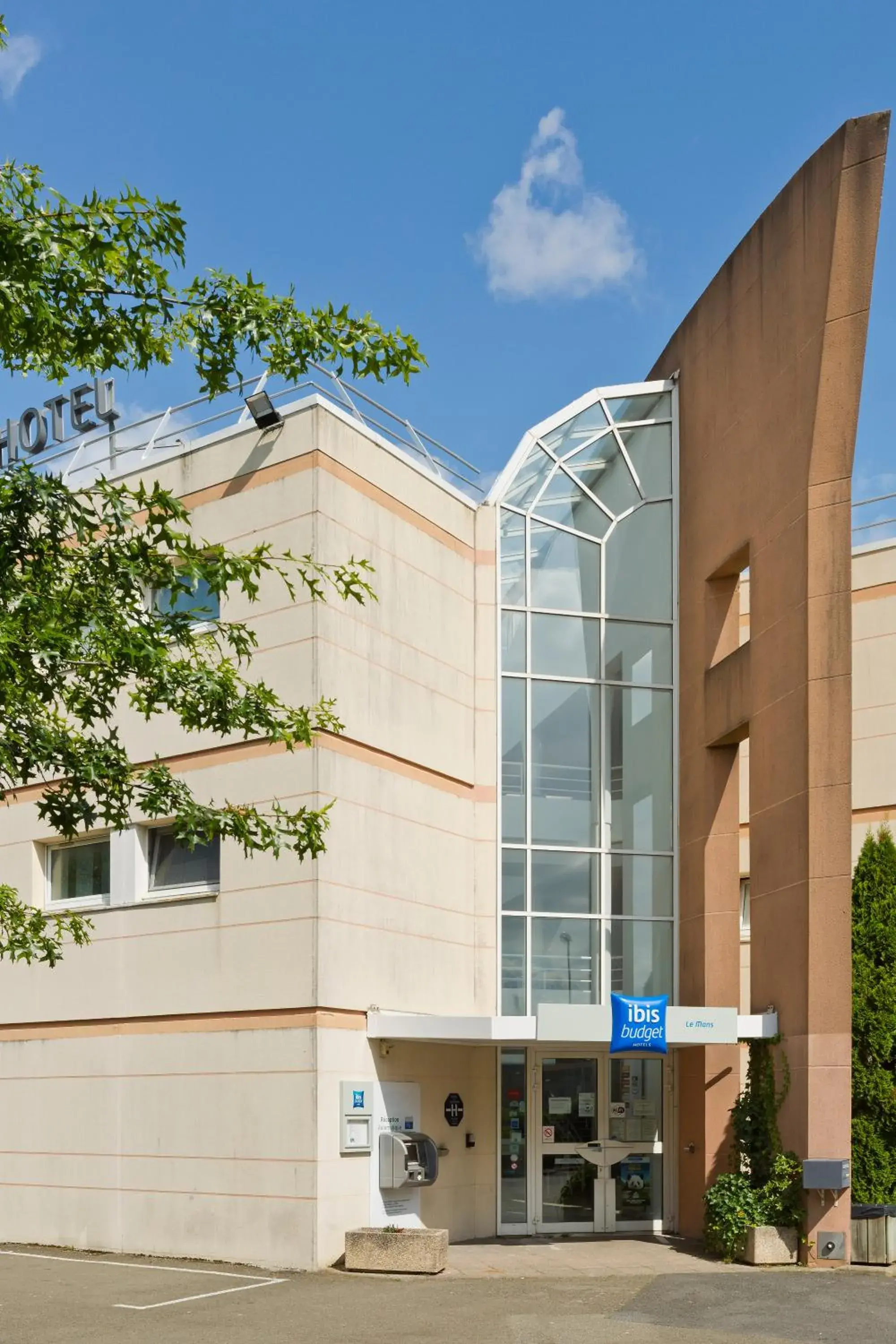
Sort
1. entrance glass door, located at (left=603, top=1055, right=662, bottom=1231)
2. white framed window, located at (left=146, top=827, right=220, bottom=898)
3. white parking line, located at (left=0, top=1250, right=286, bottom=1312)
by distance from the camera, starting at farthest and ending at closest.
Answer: entrance glass door, located at (left=603, top=1055, right=662, bottom=1231) < white framed window, located at (left=146, top=827, right=220, bottom=898) < white parking line, located at (left=0, top=1250, right=286, bottom=1312)

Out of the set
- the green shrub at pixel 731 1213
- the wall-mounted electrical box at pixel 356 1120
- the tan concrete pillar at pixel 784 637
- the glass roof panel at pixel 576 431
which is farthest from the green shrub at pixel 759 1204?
the glass roof panel at pixel 576 431

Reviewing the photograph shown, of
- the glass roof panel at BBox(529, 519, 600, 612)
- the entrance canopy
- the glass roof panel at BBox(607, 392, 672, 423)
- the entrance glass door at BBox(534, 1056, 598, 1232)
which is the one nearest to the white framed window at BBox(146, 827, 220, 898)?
the entrance canopy

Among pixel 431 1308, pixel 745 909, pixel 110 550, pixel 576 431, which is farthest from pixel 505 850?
pixel 110 550

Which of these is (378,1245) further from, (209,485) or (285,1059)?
(209,485)

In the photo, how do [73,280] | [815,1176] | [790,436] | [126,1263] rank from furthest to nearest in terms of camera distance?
[790,436] → [126,1263] → [815,1176] → [73,280]

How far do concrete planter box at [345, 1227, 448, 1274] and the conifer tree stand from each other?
5.16 meters

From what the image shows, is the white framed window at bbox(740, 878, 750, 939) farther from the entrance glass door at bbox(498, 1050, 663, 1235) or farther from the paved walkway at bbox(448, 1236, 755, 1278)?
the paved walkway at bbox(448, 1236, 755, 1278)

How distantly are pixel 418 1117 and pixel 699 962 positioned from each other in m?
4.07

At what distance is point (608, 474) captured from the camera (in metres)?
21.2

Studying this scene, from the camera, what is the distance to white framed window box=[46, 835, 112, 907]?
19266 mm

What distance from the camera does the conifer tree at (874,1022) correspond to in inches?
698

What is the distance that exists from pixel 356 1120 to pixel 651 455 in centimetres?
1014

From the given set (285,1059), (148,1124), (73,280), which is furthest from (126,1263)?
(73,280)

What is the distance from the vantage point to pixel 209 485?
1886 centimetres
